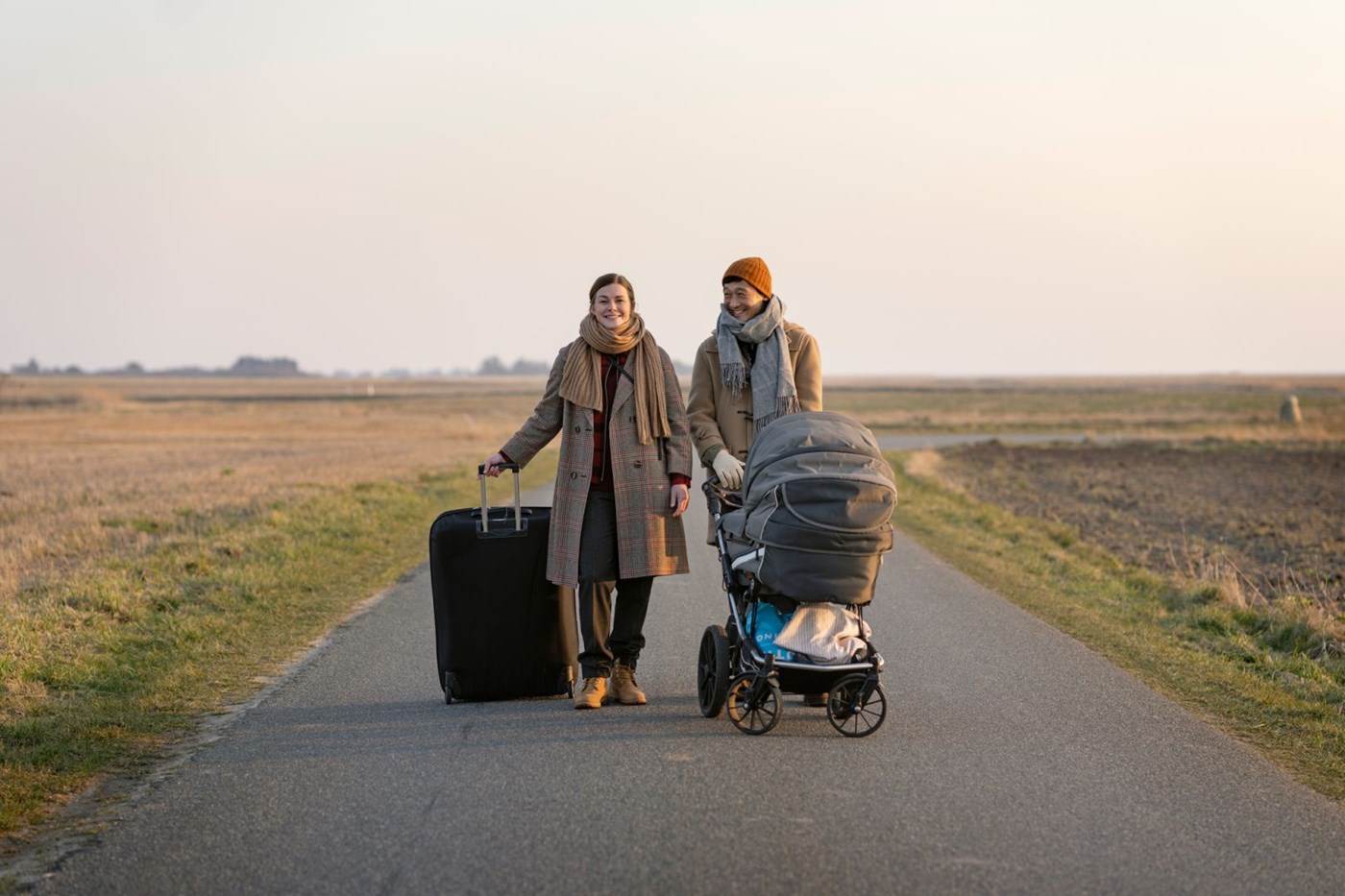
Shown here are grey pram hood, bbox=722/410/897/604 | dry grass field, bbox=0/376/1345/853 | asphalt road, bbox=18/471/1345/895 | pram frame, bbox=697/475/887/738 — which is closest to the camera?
asphalt road, bbox=18/471/1345/895

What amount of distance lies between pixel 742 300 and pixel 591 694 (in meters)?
2.07

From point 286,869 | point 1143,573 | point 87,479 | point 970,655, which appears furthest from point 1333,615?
point 87,479

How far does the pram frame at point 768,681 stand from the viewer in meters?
5.93

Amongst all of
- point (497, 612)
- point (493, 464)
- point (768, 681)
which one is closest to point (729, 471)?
point (768, 681)

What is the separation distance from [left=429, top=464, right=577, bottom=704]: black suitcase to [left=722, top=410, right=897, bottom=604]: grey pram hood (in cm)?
130

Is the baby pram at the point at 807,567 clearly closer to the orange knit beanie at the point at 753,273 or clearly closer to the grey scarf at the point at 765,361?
the grey scarf at the point at 765,361

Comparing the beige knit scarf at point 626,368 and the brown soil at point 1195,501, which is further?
the brown soil at point 1195,501

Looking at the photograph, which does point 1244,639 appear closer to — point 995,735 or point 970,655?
point 970,655

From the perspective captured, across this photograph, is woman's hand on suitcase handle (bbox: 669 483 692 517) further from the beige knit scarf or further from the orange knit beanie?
the orange knit beanie

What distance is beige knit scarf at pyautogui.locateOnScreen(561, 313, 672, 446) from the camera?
6.43m

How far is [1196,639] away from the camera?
937cm

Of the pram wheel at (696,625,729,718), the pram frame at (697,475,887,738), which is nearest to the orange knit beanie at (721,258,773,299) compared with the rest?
the pram frame at (697,475,887,738)

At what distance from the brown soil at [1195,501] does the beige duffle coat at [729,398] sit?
6.38m

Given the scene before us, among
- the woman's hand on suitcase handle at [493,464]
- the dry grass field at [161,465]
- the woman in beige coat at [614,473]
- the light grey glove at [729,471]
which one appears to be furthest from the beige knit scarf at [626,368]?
the dry grass field at [161,465]
